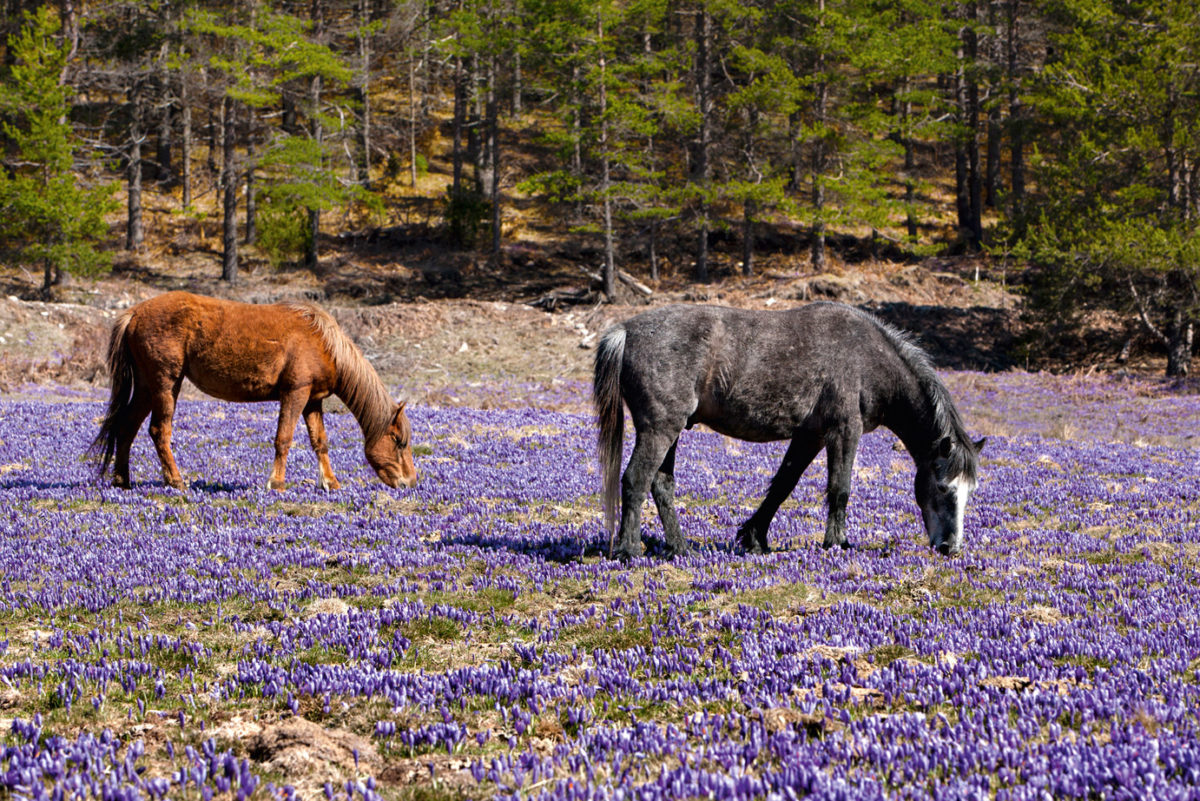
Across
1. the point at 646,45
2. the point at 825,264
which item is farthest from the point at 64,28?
the point at 825,264

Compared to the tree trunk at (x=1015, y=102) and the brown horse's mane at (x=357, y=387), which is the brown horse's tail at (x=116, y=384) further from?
the tree trunk at (x=1015, y=102)

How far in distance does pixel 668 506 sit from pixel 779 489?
119cm

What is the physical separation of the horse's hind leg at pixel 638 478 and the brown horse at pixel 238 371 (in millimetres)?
4626

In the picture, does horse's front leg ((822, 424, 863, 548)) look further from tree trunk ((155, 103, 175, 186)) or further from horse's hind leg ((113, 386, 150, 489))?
tree trunk ((155, 103, 175, 186))

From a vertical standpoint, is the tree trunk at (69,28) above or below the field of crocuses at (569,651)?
above

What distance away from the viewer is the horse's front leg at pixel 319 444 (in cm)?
1216

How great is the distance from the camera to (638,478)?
8273 mm

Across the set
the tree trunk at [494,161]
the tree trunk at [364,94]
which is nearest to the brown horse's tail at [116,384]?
the tree trunk at [494,161]

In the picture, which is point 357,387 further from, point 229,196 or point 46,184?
point 229,196

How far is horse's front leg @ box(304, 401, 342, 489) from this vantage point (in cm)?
1216

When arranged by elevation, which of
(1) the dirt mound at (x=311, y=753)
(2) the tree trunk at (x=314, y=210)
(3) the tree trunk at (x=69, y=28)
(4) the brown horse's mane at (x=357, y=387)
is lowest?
(1) the dirt mound at (x=311, y=753)

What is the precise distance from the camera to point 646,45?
56.9 metres

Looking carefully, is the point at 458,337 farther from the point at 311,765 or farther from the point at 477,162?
the point at 311,765

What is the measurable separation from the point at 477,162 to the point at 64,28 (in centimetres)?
2192
